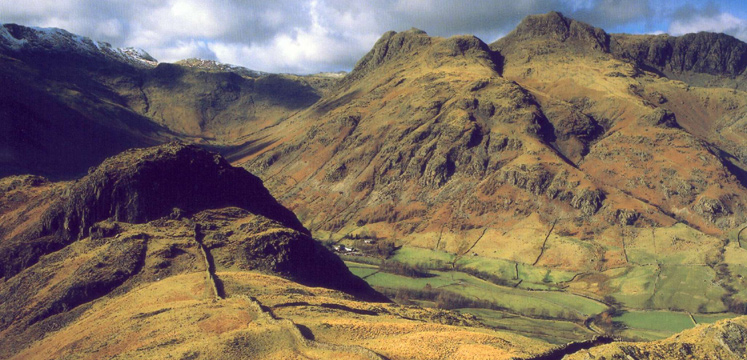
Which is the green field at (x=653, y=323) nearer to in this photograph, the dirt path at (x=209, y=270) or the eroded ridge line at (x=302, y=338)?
the eroded ridge line at (x=302, y=338)

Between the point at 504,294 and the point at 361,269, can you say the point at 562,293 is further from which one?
the point at 361,269

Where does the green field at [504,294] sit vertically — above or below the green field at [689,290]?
below

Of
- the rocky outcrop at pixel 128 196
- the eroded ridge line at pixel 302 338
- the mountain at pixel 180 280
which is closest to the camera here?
the eroded ridge line at pixel 302 338

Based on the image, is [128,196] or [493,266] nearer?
[128,196]

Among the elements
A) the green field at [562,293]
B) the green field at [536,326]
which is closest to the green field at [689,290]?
the green field at [562,293]

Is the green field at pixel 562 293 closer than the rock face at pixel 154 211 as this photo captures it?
No

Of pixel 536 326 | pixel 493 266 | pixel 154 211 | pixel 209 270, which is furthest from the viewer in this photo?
pixel 493 266

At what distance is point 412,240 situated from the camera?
199 m

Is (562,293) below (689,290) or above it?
below

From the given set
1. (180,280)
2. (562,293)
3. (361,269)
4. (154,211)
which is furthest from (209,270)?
(562,293)

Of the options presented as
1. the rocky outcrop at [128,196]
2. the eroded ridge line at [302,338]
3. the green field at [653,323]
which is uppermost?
the rocky outcrop at [128,196]

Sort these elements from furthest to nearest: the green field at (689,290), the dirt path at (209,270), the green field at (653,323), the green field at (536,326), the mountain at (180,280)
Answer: the green field at (689,290)
the green field at (653,323)
the green field at (536,326)
the dirt path at (209,270)
the mountain at (180,280)

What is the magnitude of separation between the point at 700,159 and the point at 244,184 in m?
178

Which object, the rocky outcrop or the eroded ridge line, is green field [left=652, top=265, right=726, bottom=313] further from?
the eroded ridge line
